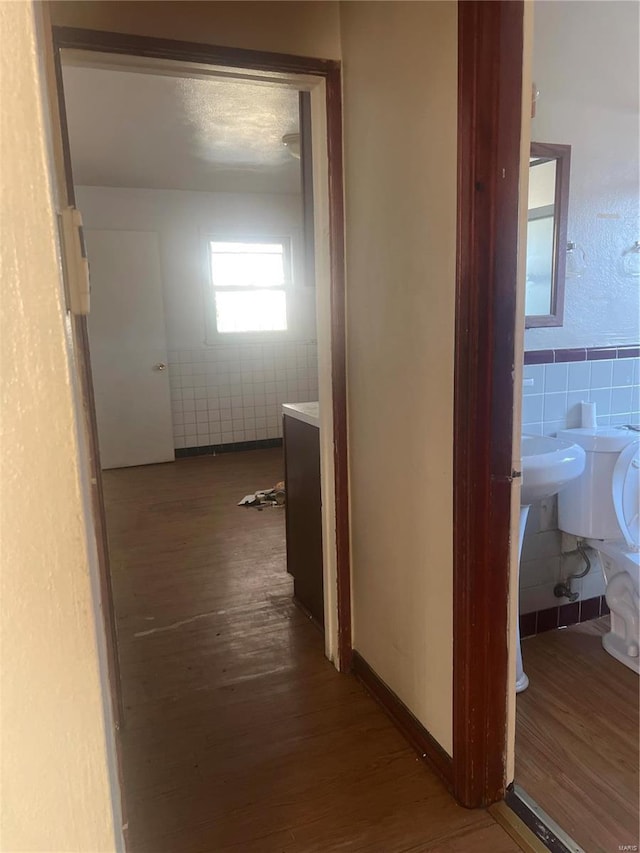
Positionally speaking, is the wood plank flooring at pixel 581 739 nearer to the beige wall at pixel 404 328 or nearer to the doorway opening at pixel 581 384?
the doorway opening at pixel 581 384

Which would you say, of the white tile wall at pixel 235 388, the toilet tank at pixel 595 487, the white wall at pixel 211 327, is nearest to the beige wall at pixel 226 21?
the toilet tank at pixel 595 487

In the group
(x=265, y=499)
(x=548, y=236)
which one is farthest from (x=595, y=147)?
(x=265, y=499)

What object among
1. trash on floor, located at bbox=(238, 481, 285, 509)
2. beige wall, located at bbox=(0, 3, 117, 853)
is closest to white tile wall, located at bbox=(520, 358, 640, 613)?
beige wall, located at bbox=(0, 3, 117, 853)

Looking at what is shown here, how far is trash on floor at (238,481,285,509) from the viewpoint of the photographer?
402 cm

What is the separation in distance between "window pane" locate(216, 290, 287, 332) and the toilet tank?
394 cm

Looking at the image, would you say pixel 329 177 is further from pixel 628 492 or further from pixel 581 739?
pixel 581 739

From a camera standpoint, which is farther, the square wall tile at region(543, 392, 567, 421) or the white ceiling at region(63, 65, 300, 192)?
the white ceiling at region(63, 65, 300, 192)

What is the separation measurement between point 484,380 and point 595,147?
1.36 m

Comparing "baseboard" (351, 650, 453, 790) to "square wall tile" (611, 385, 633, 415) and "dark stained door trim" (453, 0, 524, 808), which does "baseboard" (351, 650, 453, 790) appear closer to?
"dark stained door trim" (453, 0, 524, 808)

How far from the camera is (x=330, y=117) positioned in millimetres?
1844

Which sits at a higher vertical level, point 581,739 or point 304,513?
point 304,513

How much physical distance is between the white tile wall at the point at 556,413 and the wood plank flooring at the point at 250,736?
82 centimetres

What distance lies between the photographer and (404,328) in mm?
1607

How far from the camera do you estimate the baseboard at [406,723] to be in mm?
1570
